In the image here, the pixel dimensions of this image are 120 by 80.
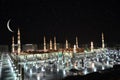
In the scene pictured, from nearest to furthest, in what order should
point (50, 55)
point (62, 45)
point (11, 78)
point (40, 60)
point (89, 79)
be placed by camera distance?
point (89, 79) < point (11, 78) < point (40, 60) < point (50, 55) < point (62, 45)

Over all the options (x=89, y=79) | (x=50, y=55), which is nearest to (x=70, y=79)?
(x=89, y=79)

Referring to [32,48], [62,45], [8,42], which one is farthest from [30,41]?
[62,45]

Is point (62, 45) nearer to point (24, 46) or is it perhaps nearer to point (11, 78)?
point (24, 46)

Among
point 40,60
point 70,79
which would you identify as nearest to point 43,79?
point 70,79

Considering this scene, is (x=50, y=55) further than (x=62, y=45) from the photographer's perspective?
No

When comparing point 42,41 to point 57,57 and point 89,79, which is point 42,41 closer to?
point 57,57

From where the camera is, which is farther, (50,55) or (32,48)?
(32,48)

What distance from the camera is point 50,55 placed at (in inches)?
1185

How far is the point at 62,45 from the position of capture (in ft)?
254

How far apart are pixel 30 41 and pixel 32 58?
32.1 m

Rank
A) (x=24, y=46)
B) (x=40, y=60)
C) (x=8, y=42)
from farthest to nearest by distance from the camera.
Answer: (x=24, y=46)
(x=8, y=42)
(x=40, y=60)

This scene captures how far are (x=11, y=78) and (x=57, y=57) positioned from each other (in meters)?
19.7

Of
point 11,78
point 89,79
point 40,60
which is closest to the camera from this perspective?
point 89,79

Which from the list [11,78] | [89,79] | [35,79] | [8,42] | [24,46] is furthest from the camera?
[24,46]
